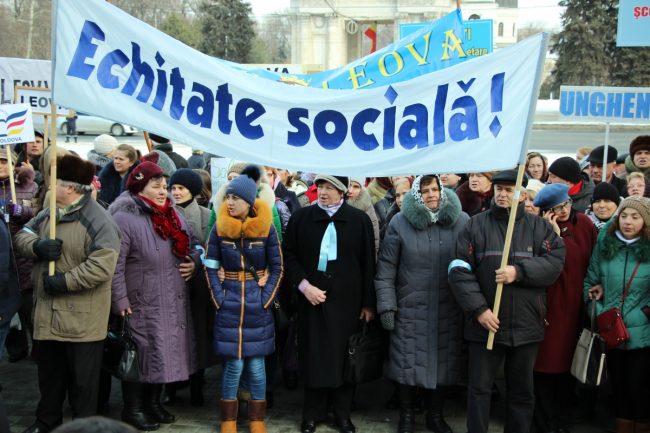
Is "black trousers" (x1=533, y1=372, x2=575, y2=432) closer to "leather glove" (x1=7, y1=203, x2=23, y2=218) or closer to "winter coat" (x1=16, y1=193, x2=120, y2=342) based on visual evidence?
"winter coat" (x1=16, y1=193, x2=120, y2=342)

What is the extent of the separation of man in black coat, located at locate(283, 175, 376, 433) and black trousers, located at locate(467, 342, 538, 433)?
0.86m

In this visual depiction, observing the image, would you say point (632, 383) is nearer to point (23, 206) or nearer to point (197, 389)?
point (197, 389)

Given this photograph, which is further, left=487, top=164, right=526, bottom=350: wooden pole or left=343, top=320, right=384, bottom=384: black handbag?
left=343, top=320, right=384, bottom=384: black handbag

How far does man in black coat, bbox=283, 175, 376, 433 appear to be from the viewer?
225 inches

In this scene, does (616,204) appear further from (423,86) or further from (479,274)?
(423,86)

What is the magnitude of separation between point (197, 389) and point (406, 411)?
1.64 meters

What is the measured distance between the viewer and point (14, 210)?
6484mm

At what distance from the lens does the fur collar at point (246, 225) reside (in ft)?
18.0

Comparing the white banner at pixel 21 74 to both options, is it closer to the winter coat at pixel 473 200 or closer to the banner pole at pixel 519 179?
the winter coat at pixel 473 200

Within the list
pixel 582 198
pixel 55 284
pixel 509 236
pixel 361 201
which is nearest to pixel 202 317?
pixel 55 284

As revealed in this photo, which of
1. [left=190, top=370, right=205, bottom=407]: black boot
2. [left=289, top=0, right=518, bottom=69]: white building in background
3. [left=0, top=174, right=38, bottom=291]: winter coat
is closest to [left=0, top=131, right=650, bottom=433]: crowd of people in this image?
[left=190, top=370, right=205, bottom=407]: black boot

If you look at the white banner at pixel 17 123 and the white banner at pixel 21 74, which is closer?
the white banner at pixel 17 123

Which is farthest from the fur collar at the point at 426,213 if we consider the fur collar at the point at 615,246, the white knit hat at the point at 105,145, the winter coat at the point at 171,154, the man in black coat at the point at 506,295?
the winter coat at the point at 171,154

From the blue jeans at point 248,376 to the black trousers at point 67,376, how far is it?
0.86 meters
